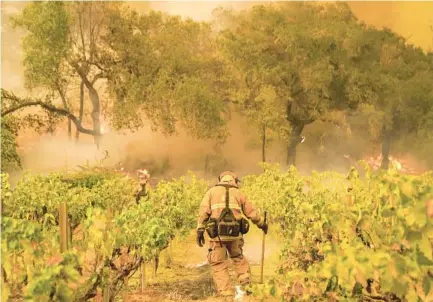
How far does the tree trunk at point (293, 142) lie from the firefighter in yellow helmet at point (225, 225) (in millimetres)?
13939

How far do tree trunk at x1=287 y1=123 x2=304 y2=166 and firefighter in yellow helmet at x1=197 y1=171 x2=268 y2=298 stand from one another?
45.7 ft

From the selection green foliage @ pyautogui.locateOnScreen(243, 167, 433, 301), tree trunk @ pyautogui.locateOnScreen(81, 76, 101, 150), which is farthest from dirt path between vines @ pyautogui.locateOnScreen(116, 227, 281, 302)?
tree trunk @ pyautogui.locateOnScreen(81, 76, 101, 150)

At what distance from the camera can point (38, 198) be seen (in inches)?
282

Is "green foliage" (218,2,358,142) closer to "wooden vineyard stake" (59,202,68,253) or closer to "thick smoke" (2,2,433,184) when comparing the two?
"thick smoke" (2,2,433,184)

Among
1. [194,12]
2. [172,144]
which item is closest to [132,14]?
[194,12]

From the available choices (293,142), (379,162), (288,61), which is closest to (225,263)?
(293,142)

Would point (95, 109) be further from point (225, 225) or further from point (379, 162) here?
point (225, 225)

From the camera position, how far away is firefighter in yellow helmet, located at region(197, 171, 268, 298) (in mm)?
5746

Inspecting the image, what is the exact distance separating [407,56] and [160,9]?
9800 millimetres

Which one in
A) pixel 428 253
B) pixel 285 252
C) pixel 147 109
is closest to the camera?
pixel 428 253

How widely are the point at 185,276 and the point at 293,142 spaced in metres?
13.1

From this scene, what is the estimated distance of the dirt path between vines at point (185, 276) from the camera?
617 centimetres

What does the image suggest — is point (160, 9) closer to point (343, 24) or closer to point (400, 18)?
point (343, 24)

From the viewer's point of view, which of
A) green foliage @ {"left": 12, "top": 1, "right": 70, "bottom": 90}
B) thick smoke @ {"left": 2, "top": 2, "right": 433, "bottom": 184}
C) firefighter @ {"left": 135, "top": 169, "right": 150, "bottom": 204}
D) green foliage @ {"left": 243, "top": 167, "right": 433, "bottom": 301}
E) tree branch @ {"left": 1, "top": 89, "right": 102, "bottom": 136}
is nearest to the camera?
green foliage @ {"left": 243, "top": 167, "right": 433, "bottom": 301}
